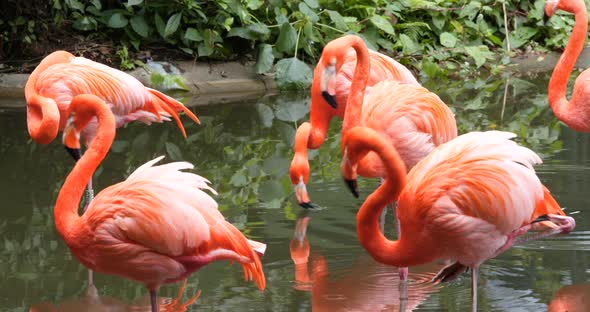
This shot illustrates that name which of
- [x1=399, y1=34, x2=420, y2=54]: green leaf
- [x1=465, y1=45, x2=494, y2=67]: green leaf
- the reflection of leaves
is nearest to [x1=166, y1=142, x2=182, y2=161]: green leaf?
the reflection of leaves

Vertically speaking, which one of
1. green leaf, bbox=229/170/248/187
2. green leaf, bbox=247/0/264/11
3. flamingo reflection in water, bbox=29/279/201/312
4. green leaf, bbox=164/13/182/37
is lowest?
green leaf, bbox=164/13/182/37

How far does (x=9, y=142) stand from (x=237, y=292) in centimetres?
342

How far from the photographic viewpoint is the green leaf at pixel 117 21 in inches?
354

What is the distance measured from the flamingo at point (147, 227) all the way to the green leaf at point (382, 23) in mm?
6336

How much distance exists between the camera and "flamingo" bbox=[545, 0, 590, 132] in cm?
551

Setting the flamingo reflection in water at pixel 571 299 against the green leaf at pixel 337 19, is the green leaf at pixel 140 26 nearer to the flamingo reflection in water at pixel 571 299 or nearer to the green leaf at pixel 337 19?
the green leaf at pixel 337 19

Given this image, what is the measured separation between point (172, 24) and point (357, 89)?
15.0ft

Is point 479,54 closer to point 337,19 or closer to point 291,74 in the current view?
point 337,19

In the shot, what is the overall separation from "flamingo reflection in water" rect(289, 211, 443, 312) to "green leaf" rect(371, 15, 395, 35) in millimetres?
5456

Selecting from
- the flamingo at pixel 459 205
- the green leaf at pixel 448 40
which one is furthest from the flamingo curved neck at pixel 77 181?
the green leaf at pixel 448 40

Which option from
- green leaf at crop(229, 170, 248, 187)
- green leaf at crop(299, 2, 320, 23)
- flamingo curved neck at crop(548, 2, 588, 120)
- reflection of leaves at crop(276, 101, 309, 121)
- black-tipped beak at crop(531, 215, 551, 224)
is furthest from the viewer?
green leaf at crop(299, 2, 320, 23)

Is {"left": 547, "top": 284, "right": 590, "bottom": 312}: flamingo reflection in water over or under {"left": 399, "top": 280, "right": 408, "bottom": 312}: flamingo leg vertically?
over

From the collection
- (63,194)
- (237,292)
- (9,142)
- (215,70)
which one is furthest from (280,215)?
(215,70)

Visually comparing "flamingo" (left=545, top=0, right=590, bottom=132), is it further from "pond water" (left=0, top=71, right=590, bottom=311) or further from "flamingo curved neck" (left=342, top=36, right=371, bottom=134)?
"flamingo curved neck" (left=342, top=36, right=371, bottom=134)
